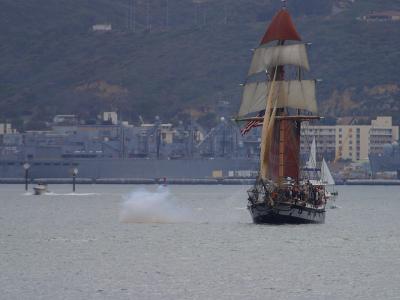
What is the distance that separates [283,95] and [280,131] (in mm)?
3355

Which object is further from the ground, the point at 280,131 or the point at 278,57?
the point at 278,57

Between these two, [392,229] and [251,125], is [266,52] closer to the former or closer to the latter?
[251,125]

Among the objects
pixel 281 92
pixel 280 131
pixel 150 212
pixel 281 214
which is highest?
pixel 281 92

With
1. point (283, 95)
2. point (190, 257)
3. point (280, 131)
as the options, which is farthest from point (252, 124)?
point (190, 257)

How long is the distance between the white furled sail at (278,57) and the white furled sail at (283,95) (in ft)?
4.11

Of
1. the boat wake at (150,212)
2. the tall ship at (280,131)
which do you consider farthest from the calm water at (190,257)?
the tall ship at (280,131)

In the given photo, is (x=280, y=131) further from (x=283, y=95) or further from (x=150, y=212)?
(x=150, y=212)

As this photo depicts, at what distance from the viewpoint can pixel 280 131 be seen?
104438 millimetres

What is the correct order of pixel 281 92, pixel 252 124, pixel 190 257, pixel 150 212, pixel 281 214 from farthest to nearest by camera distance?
1. pixel 150 212
2. pixel 281 92
3. pixel 252 124
4. pixel 281 214
5. pixel 190 257

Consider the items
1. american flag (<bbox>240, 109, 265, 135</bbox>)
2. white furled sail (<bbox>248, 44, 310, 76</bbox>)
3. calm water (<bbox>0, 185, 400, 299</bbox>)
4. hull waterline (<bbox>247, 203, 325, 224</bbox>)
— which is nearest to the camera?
calm water (<bbox>0, 185, 400, 299</bbox>)

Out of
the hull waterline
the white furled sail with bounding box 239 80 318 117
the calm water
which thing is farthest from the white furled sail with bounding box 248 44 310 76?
the hull waterline

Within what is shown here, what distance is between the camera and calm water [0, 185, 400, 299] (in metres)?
65.9

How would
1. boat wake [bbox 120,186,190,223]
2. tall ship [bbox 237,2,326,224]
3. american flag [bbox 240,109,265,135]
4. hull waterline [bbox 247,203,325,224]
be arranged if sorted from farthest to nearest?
boat wake [bbox 120,186,190,223]
american flag [bbox 240,109,265,135]
tall ship [bbox 237,2,326,224]
hull waterline [bbox 247,203,325,224]

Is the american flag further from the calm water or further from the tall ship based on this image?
the calm water
